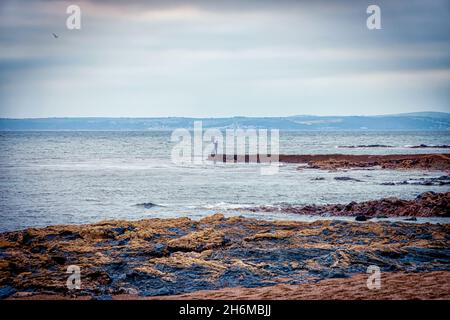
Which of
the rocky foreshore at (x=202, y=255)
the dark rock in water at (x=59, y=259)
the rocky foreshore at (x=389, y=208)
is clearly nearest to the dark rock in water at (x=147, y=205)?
the rocky foreshore at (x=389, y=208)

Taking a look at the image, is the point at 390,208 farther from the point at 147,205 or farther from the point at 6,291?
the point at 6,291

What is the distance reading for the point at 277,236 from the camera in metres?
14.5

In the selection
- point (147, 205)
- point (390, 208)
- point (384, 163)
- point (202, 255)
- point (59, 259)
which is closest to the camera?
point (59, 259)

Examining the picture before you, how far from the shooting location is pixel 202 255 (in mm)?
13023

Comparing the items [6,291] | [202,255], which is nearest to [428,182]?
[202,255]

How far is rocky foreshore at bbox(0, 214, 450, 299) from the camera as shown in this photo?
1115cm

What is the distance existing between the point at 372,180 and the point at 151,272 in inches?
1103

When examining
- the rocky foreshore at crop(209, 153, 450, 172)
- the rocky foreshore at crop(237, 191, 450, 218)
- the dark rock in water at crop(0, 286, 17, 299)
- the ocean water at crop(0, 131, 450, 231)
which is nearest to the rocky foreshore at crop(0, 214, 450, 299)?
the dark rock in water at crop(0, 286, 17, 299)

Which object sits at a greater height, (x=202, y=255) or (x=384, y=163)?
(x=202, y=255)

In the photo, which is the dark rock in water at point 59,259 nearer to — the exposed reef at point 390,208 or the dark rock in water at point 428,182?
the exposed reef at point 390,208

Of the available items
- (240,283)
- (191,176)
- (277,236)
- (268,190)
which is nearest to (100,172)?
(191,176)

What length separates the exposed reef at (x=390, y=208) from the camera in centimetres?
2119

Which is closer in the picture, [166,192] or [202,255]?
[202,255]

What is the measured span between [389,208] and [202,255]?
11.8 meters
